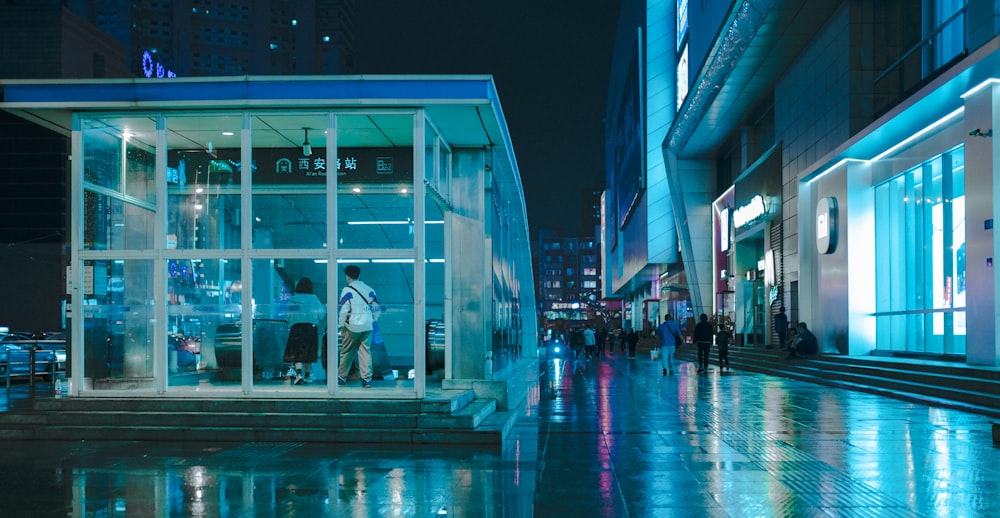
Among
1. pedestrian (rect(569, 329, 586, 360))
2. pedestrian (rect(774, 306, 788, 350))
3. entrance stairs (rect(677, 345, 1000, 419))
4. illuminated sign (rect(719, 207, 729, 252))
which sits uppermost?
illuminated sign (rect(719, 207, 729, 252))

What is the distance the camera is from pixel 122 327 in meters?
11.1

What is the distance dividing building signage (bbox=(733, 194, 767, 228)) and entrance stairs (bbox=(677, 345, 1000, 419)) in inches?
274

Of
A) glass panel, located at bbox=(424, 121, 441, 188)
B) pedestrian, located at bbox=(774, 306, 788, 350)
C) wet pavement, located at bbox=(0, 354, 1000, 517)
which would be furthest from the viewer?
pedestrian, located at bbox=(774, 306, 788, 350)

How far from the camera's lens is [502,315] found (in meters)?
15.4

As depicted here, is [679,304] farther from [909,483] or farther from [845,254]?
[909,483]

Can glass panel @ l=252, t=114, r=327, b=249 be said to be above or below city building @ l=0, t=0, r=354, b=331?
below

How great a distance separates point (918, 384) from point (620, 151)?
58742 mm

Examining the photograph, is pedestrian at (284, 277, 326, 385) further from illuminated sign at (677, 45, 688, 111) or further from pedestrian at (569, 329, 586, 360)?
illuminated sign at (677, 45, 688, 111)

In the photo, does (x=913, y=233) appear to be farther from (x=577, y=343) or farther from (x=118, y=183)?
(x=577, y=343)

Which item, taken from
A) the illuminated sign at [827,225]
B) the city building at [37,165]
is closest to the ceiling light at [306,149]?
the illuminated sign at [827,225]

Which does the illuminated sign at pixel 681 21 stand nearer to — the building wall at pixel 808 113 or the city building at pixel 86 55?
the building wall at pixel 808 113

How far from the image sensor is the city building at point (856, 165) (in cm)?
1538

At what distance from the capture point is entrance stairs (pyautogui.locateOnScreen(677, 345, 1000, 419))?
1284 cm

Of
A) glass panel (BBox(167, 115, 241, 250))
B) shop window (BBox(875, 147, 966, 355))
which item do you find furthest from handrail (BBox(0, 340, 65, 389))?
shop window (BBox(875, 147, 966, 355))
